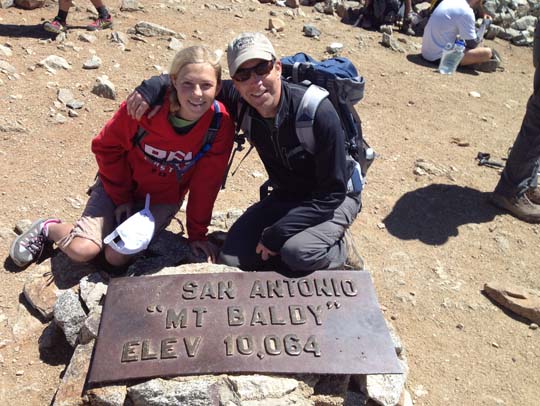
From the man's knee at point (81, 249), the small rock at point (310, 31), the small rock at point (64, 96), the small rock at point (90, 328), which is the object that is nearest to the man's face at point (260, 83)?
the man's knee at point (81, 249)

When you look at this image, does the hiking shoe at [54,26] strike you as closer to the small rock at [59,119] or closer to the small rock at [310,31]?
the small rock at [59,119]

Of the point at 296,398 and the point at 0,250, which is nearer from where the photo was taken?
the point at 296,398

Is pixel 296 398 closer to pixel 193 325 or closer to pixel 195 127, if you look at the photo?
pixel 193 325

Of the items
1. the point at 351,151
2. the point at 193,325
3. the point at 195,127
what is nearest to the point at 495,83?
the point at 351,151

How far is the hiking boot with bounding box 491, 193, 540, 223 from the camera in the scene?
5.10 m

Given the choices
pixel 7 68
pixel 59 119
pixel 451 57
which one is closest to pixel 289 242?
pixel 59 119

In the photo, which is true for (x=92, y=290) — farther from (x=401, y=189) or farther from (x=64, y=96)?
(x=401, y=189)

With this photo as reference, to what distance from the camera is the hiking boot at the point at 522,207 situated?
510cm

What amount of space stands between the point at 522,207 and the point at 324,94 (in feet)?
9.78

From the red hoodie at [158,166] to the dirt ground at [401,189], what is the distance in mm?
1013

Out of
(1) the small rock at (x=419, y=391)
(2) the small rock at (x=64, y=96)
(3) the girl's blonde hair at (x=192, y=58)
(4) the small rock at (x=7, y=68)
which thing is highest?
(3) the girl's blonde hair at (x=192, y=58)

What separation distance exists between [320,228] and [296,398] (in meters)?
1.16

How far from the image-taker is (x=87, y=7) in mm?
8078

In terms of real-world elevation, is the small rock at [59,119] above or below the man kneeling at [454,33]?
below
